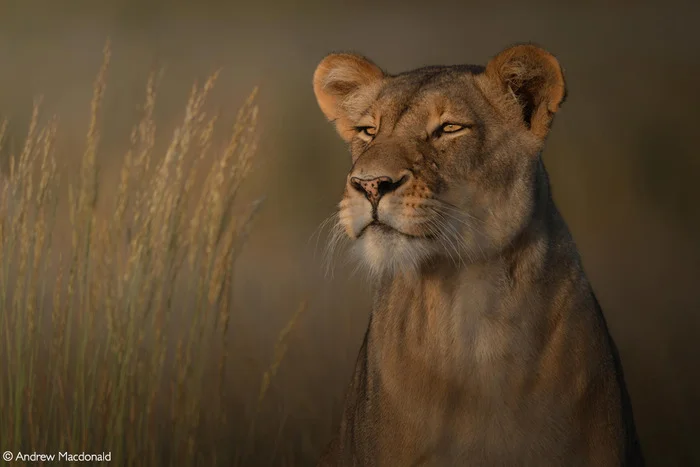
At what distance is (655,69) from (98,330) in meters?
4.36

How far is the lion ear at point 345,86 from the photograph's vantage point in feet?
15.4

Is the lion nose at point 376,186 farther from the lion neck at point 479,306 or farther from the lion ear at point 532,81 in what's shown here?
the lion ear at point 532,81

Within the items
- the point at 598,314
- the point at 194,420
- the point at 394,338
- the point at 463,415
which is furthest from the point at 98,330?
the point at 598,314

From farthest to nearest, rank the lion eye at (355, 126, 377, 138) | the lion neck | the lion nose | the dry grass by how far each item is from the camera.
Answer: the dry grass → the lion eye at (355, 126, 377, 138) → the lion neck → the lion nose

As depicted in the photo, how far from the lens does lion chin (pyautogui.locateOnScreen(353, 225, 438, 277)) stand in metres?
3.97

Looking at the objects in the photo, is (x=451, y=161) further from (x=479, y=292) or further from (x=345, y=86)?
(x=345, y=86)

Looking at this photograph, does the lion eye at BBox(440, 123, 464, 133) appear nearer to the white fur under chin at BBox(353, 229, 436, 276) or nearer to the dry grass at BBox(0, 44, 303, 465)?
the white fur under chin at BBox(353, 229, 436, 276)

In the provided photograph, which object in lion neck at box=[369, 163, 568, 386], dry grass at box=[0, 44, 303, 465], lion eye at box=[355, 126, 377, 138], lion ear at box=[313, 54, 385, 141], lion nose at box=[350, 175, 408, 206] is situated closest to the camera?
lion nose at box=[350, 175, 408, 206]

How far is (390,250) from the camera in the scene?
3.97 meters

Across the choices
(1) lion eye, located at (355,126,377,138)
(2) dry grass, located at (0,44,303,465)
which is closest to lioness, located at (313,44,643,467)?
(1) lion eye, located at (355,126,377,138)

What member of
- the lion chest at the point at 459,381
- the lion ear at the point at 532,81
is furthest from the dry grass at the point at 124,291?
the lion ear at the point at 532,81

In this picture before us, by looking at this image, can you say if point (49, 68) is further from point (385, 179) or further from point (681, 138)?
point (385, 179)

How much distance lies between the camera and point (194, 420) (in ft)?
16.4

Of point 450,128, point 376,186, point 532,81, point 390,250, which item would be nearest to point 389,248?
point 390,250
